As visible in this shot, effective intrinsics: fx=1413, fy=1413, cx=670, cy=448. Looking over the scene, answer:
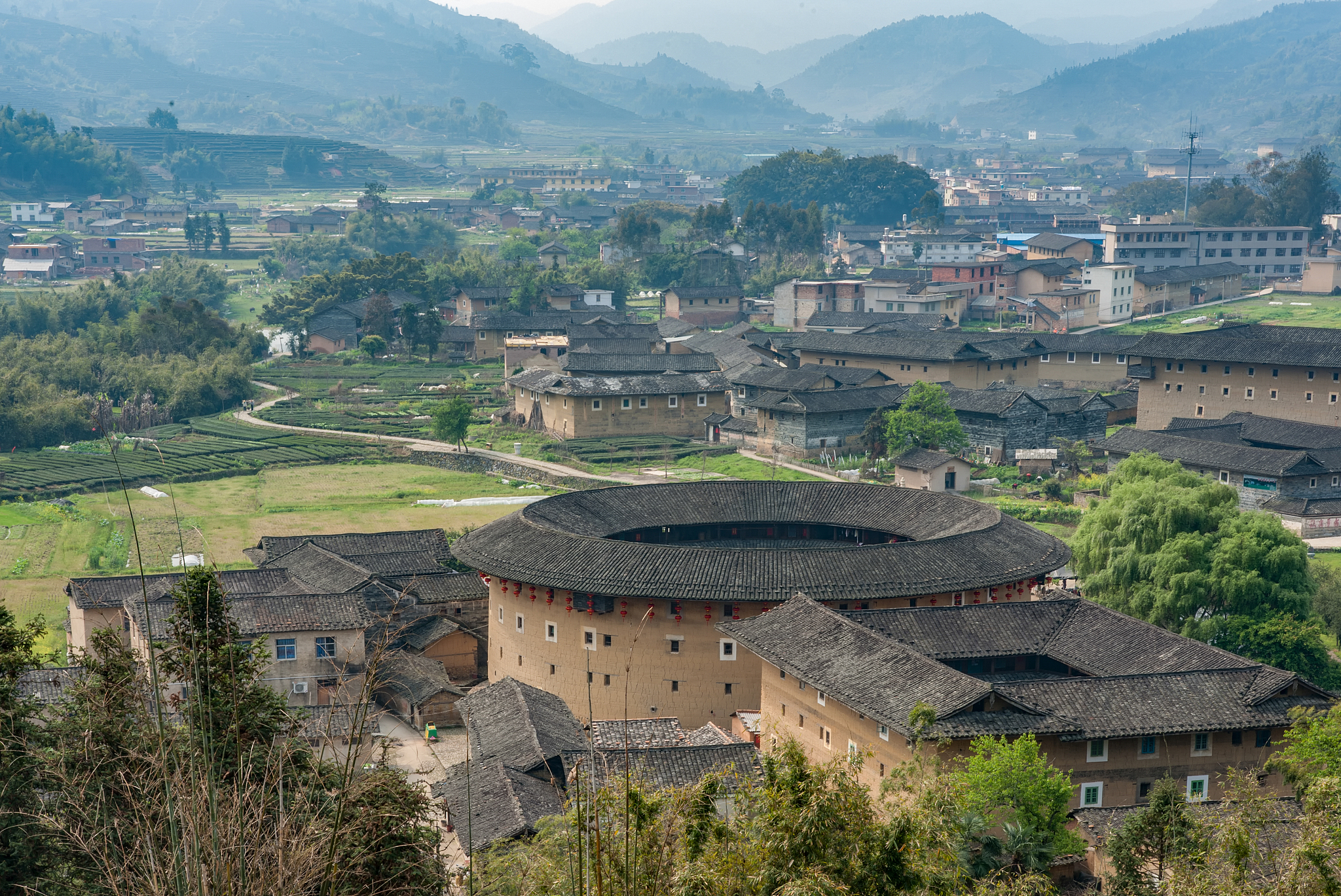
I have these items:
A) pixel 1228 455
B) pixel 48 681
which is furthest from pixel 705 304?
pixel 48 681

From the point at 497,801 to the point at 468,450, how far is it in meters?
36.8

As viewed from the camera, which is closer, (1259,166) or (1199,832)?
(1199,832)

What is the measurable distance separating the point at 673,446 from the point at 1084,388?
19.6 m

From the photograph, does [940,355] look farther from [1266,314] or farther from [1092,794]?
[1092,794]

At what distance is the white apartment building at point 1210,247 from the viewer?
88.1 meters

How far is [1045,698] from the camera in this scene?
72.0ft

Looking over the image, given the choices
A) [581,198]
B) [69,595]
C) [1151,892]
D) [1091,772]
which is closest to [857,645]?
[1091,772]

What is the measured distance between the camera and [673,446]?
193 ft

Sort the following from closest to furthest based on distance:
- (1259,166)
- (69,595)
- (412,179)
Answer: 1. (69,595)
2. (1259,166)
3. (412,179)

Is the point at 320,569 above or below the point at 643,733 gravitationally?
above

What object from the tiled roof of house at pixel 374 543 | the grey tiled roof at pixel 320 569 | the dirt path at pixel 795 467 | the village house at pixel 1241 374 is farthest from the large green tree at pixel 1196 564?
the village house at pixel 1241 374

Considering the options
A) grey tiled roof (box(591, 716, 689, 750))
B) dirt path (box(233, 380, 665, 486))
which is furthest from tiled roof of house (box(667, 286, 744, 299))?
grey tiled roof (box(591, 716, 689, 750))

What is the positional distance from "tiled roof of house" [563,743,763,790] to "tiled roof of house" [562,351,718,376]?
1609 inches

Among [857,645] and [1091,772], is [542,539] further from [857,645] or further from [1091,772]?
[1091,772]
